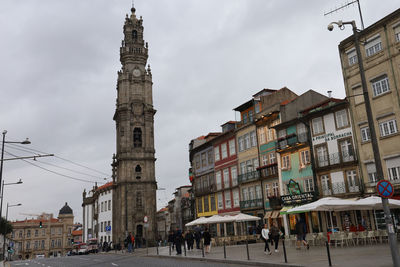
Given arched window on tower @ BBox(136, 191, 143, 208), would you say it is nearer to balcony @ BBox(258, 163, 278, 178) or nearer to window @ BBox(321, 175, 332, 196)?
balcony @ BBox(258, 163, 278, 178)

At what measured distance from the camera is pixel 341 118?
28984 mm

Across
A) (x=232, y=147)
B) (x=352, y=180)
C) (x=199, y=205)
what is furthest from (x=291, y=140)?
(x=199, y=205)

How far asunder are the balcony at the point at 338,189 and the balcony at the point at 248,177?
8.59 meters

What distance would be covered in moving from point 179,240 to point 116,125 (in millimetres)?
41396

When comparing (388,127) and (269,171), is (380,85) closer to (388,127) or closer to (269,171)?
(388,127)

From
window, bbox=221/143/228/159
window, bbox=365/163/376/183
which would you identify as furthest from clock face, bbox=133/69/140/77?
window, bbox=365/163/376/183

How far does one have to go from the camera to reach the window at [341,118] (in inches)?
1129

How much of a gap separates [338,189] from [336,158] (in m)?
2.38

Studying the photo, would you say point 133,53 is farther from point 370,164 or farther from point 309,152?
point 370,164

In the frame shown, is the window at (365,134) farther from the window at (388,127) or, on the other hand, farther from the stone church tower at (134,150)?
the stone church tower at (134,150)

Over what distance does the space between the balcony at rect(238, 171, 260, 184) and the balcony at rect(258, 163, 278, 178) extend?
0.58 meters

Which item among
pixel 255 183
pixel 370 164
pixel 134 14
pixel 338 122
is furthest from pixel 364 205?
pixel 134 14

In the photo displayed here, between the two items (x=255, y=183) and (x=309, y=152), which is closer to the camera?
(x=309, y=152)

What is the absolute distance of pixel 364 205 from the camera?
20203mm
